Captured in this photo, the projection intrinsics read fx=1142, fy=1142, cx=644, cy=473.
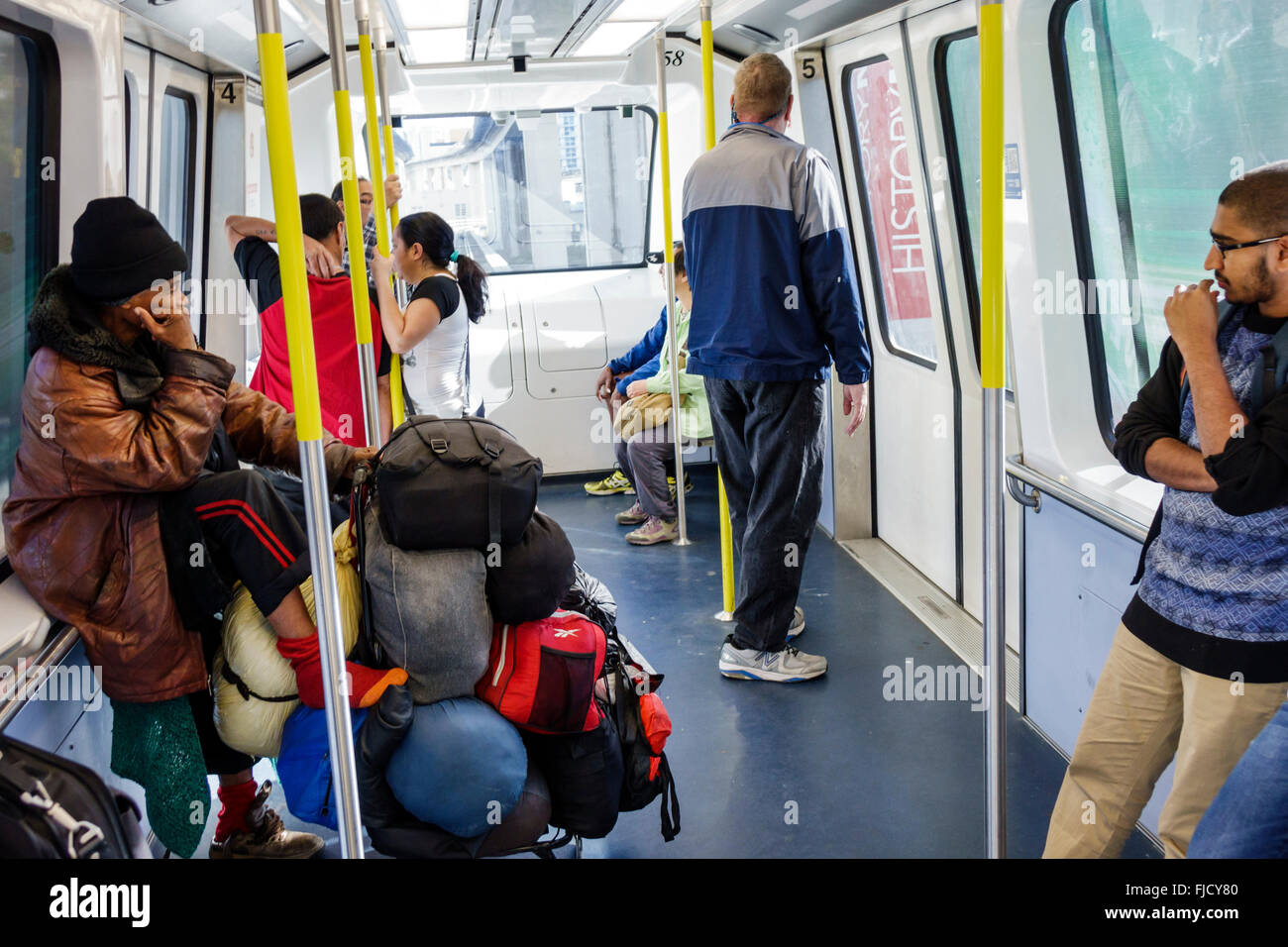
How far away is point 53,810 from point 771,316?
9.26 feet

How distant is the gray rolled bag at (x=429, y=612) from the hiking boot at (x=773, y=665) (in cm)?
205

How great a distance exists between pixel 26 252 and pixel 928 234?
3.36m

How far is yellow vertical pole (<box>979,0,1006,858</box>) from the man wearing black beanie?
4.24 ft

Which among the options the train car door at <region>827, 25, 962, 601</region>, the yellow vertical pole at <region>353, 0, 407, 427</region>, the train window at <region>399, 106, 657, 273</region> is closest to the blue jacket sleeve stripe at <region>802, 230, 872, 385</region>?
the train car door at <region>827, 25, 962, 601</region>

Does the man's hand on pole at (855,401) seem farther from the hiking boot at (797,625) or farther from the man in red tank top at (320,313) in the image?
the man in red tank top at (320,313)

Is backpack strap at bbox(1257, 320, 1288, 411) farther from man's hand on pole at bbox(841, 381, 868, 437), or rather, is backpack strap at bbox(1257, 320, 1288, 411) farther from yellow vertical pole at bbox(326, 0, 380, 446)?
yellow vertical pole at bbox(326, 0, 380, 446)

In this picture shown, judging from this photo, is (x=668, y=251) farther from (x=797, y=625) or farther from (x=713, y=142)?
(x=797, y=625)

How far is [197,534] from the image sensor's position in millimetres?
2619

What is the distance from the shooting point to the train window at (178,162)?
5.32 metres

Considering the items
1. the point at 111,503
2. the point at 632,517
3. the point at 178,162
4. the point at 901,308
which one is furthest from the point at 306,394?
the point at 632,517

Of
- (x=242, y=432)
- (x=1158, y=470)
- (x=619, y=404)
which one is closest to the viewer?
(x=1158, y=470)

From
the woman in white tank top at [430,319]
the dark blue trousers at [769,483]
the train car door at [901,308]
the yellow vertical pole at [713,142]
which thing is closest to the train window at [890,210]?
the train car door at [901,308]

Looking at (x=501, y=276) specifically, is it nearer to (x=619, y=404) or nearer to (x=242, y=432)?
(x=619, y=404)

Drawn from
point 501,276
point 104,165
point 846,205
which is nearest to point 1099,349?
point 846,205
